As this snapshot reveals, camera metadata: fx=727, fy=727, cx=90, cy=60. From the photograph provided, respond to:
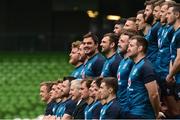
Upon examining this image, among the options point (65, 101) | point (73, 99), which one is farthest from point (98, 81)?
point (65, 101)

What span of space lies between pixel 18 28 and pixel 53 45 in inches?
66.8

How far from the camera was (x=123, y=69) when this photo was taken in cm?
846

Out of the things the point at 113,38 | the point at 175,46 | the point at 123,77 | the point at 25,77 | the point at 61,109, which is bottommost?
the point at 25,77

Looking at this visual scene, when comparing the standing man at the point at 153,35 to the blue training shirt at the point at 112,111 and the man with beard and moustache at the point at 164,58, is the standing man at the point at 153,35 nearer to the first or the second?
the man with beard and moustache at the point at 164,58

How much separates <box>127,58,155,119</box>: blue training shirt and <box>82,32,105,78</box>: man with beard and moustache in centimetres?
138

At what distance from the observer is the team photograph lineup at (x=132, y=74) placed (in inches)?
314

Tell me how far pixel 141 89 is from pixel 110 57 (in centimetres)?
100

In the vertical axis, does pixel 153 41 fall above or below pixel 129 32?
below

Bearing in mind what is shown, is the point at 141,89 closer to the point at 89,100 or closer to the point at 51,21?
the point at 89,100

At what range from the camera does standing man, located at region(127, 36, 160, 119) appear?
26.1 ft

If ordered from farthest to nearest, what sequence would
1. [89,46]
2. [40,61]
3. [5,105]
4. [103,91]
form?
[40,61]
[5,105]
[89,46]
[103,91]

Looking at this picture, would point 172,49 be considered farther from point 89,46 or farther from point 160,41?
point 89,46

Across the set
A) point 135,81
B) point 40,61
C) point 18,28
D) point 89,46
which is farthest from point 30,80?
point 135,81

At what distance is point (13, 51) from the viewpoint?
2488 cm
